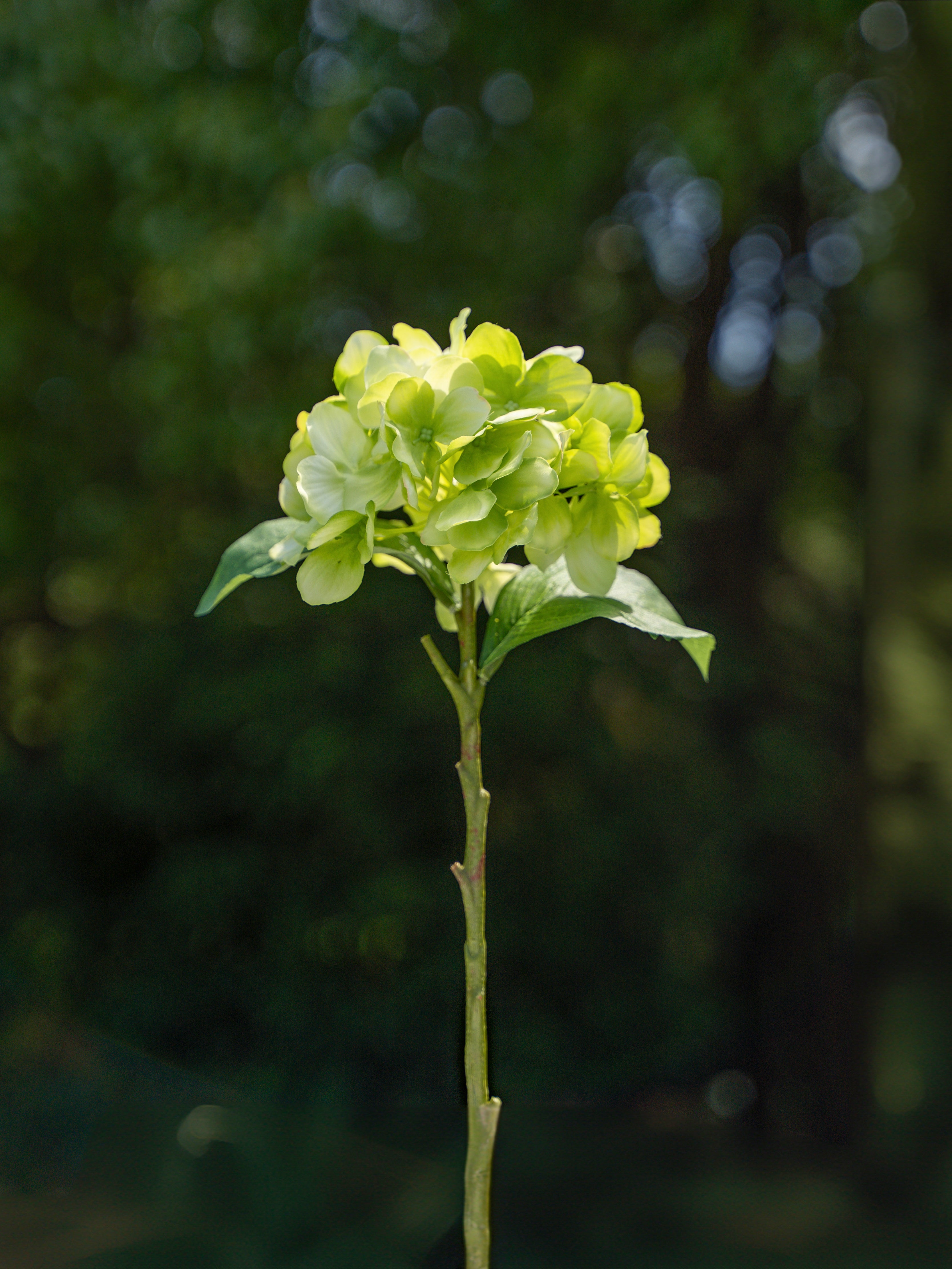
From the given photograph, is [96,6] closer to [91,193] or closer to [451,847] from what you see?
[91,193]

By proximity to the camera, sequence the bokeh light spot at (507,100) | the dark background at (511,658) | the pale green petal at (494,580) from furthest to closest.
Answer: the bokeh light spot at (507,100) → the dark background at (511,658) → the pale green petal at (494,580)

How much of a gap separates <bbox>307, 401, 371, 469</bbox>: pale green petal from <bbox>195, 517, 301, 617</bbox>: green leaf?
1.6 inches

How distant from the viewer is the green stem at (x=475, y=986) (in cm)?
42

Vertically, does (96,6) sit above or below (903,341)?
above

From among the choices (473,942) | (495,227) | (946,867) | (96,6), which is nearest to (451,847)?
(946,867)

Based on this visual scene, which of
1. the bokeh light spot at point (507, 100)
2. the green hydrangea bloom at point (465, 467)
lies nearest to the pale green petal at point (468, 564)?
the green hydrangea bloom at point (465, 467)

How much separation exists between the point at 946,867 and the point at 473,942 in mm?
1697

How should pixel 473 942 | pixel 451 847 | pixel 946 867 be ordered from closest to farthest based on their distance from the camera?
pixel 473 942 → pixel 946 867 → pixel 451 847

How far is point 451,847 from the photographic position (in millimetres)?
1985

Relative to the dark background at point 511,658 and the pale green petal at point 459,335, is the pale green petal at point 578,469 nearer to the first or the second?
the pale green petal at point 459,335

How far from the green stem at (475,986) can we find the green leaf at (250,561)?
9cm

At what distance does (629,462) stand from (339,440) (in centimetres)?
13

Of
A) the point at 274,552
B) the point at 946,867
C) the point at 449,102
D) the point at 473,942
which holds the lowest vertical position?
the point at 946,867

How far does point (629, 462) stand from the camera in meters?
0.42
